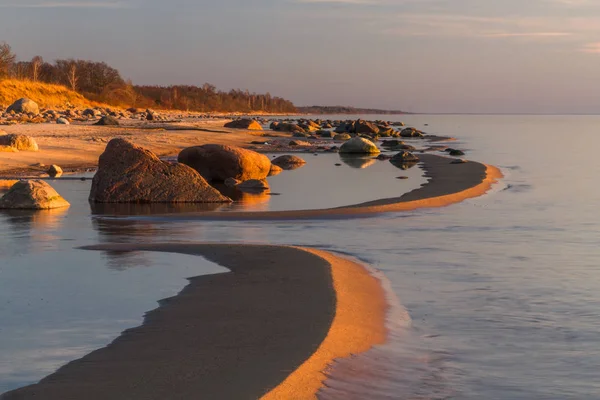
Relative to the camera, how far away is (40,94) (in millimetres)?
84375

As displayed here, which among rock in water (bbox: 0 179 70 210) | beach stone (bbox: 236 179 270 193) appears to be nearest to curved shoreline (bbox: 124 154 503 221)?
rock in water (bbox: 0 179 70 210)

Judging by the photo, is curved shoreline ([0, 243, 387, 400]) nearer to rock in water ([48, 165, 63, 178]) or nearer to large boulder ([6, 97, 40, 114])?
rock in water ([48, 165, 63, 178])

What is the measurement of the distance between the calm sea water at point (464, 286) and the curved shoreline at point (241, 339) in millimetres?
296

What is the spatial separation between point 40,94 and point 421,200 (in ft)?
236

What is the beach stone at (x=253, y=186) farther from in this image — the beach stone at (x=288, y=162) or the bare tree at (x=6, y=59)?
the bare tree at (x=6, y=59)

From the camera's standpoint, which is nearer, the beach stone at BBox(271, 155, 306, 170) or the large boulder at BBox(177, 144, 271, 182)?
the large boulder at BBox(177, 144, 271, 182)

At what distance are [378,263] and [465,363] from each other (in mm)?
4794

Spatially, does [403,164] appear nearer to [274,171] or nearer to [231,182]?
[274,171]

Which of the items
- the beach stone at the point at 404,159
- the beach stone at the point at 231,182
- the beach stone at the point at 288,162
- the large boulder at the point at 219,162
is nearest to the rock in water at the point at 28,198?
the beach stone at the point at 231,182

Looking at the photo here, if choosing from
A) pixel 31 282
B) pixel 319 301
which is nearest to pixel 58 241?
pixel 31 282

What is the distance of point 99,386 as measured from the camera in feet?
18.7

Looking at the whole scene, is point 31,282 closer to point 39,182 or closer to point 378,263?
point 378,263

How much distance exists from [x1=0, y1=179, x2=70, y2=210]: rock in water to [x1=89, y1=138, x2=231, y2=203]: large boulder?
1.46 meters

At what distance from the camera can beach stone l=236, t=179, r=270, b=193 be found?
73.5 feet
